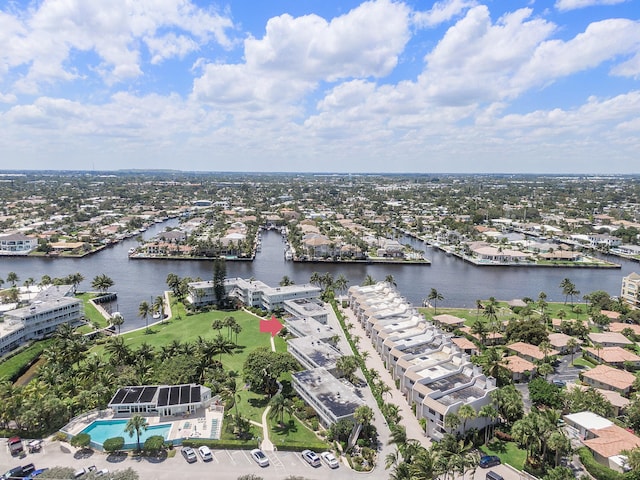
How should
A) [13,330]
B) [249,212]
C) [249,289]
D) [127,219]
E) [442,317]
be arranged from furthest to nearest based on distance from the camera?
1. [249,212]
2. [127,219]
3. [249,289]
4. [442,317]
5. [13,330]

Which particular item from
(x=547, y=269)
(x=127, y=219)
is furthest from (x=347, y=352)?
(x=127, y=219)

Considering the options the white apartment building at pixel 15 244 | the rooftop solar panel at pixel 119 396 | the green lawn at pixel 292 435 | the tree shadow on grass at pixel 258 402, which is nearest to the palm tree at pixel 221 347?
the tree shadow on grass at pixel 258 402

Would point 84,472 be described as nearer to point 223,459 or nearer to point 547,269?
point 223,459

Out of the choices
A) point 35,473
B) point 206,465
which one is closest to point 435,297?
point 206,465

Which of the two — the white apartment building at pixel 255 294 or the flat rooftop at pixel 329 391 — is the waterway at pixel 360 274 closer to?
the white apartment building at pixel 255 294

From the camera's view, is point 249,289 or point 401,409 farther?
point 249,289

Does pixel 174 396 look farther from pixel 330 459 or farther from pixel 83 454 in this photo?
pixel 330 459

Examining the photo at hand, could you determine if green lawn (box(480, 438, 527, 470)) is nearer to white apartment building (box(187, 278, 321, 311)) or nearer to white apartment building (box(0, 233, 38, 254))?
white apartment building (box(187, 278, 321, 311))
